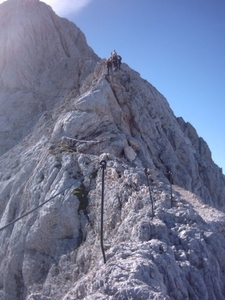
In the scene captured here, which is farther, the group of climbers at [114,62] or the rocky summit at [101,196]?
the group of climbers at [114,62]

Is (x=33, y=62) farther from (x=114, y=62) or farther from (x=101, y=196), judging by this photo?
(x=101, y=196)

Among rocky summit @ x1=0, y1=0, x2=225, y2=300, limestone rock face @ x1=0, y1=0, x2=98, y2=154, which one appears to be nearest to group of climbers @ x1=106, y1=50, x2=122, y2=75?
rocky summit @ x1=0, y1=0, x2=225, y2=300

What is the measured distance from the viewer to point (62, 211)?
21.3 meters

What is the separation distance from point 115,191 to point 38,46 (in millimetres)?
36595

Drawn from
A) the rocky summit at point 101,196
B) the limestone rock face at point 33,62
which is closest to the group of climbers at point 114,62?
the rocky summit at point 101,196

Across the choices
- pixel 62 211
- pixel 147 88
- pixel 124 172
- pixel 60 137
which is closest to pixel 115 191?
pixel 124 172

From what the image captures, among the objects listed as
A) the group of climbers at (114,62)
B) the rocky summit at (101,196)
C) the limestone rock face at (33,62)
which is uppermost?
the limestone rock face at (33,62)

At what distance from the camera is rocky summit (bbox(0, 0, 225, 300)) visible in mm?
13461

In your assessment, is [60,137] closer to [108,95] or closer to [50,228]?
[108,95]

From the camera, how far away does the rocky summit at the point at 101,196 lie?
1346 centimetres

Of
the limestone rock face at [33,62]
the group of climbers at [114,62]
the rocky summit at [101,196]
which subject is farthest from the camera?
the limestone rock face at [33,62]

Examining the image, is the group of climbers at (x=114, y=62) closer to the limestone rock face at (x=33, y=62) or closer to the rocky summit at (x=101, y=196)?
the rocky summit at (x=101, y=196)

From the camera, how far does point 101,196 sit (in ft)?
60.1

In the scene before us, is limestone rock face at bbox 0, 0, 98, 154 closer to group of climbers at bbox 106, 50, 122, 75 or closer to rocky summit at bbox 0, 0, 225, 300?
rocky summit at bbox 0, 0, 225, 300
